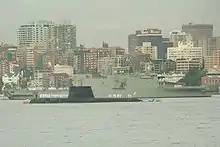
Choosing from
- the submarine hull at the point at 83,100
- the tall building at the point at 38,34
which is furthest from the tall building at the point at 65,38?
the submarine hull at the point at 83,100

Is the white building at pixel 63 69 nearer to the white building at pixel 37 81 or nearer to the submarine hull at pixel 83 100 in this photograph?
the white building at pixel 37 81

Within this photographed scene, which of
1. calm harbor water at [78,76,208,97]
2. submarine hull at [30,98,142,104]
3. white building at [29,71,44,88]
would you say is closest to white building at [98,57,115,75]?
calm harbor water at [78,76,208,97]

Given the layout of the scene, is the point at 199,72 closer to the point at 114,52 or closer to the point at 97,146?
the point at 114,52

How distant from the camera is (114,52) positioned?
37.3 meters

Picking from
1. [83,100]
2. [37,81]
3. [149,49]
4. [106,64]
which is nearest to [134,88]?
[83,100]

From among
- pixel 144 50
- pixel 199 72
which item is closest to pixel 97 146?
pixel 199 72

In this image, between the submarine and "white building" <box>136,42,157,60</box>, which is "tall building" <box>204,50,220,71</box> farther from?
the submarine

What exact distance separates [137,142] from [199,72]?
26778 millimetres

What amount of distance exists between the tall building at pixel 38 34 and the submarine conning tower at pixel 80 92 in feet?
27.9

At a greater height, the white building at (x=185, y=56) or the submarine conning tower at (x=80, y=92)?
the white building at (x=185, y=56)

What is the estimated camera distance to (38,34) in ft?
137

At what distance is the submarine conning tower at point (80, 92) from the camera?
31.2 m

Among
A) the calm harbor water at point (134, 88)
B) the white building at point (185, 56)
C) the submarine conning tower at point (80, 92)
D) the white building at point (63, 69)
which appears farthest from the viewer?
the white building at point (185, 56)

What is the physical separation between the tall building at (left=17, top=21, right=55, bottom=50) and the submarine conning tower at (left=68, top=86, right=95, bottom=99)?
27.9ft
